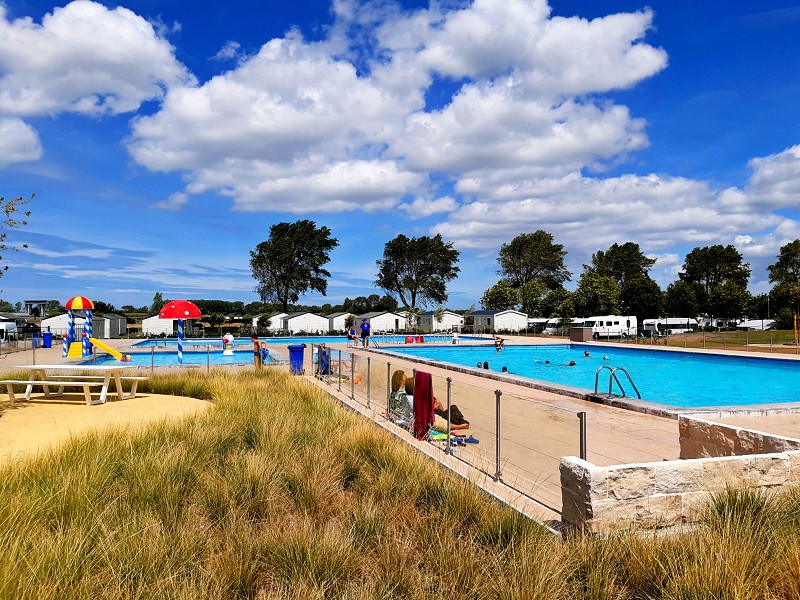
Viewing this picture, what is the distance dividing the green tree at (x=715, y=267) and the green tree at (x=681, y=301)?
6.04 m

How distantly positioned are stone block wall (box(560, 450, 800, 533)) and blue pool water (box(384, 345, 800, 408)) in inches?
339

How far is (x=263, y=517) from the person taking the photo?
16.2 feet

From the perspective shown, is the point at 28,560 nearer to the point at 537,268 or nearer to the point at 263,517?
the point at 263,517

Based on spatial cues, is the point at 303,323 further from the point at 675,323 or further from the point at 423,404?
the point at 423,404

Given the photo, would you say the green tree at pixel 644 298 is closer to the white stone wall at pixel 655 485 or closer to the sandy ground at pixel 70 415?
the sandy ground at pixel 70 415

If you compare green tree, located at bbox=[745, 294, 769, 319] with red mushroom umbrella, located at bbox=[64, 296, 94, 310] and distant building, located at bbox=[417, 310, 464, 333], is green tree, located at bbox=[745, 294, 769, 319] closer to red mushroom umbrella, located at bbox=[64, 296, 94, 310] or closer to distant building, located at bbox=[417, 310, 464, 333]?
distant building, located at bbox=[417, 310, 464, 333]

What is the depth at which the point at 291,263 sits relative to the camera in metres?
74.0

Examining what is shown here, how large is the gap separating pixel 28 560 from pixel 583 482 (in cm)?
380

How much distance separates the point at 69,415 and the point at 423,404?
6.70 metres

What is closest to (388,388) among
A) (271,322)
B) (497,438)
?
(497,438)

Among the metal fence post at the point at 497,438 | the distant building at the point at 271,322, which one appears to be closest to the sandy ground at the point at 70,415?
the metal fence post at the point at 497,438

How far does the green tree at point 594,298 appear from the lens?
6438 centimetres

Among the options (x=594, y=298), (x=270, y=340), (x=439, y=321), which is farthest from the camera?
(x=594, y=298)

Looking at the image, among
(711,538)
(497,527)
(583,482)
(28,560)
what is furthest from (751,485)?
(28,560)
